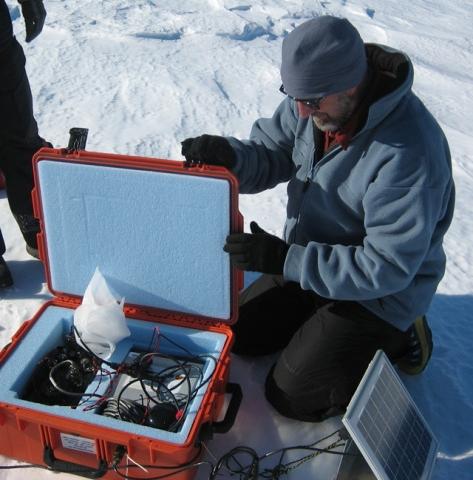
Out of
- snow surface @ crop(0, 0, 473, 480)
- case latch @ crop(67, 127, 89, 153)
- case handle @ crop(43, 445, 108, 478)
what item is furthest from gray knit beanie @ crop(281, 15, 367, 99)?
case handle @ crop(43, 445, 108, 478)

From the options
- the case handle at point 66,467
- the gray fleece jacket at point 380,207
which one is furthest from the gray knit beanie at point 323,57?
the case handle at point 66,467

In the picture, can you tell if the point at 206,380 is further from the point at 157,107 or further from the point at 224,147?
the point at 157,107

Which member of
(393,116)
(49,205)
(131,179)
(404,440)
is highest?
(393,116)

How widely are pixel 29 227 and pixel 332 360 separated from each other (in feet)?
5.02

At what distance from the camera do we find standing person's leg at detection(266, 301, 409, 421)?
6.52ft

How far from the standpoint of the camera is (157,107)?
3.94 meters

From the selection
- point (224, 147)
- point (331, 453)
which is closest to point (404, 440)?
point (331, 453)

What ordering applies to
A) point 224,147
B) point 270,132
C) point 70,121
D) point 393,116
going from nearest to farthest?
1. point 393,116
2. point 224,147
3. point 270,132
4. point 70,121

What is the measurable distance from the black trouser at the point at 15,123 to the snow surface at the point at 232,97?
1.02ft

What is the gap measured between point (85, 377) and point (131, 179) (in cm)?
70

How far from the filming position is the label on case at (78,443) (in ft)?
5.56

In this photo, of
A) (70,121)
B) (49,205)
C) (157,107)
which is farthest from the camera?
(157,107)

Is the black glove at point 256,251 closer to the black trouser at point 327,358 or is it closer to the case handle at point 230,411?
the black trouser at point 327,358

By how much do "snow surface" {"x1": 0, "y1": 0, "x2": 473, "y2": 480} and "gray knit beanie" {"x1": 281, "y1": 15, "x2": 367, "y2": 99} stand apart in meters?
1.17
